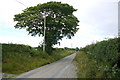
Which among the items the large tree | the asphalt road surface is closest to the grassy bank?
the asphalt road surface

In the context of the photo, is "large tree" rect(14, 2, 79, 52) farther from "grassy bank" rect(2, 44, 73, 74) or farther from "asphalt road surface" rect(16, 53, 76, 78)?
"asphalt road surface" rect(16, 53, 76, 78)

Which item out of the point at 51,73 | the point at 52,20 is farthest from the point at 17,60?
the point at 52,20

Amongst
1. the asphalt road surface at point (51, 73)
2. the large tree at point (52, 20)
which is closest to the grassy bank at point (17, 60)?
the asphalt road surface at point (51, 73)

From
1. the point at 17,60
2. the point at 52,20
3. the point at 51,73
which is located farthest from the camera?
the point at 52,20

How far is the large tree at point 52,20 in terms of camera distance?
21903mm

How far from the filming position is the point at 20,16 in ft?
81.7

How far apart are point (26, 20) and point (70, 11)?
27.0ft

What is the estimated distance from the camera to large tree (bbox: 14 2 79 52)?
2190 centimetres

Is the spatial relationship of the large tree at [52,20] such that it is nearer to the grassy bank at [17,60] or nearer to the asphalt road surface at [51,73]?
the grassy bank at [17,60]

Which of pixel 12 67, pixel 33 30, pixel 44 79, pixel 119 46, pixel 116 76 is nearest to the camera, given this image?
pixel 116 76

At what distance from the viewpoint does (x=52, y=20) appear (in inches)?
886

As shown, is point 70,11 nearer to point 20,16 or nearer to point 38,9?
point 38,9

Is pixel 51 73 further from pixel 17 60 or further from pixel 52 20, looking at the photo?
pixel 52 20

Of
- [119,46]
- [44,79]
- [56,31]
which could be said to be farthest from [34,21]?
[119,46]
